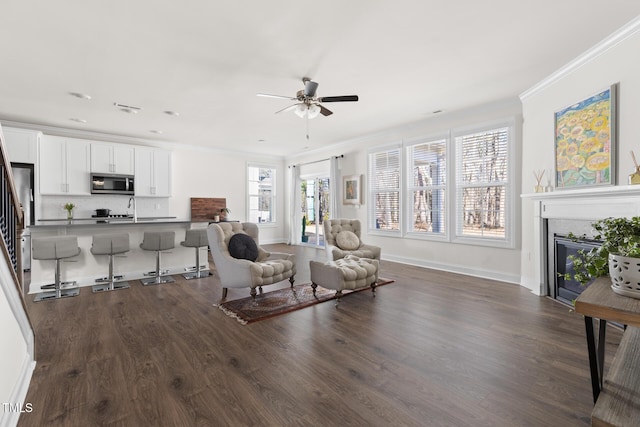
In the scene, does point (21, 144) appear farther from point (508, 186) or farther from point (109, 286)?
point (508, 186)

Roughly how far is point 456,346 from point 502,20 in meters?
2.81

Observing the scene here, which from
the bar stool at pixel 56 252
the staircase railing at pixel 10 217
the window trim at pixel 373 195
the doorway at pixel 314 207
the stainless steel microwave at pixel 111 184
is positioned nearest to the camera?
the staircase railing at pixel 10 217

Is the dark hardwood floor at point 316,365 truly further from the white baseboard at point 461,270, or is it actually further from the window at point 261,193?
the window at point 261,193

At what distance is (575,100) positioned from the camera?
11.0 feet

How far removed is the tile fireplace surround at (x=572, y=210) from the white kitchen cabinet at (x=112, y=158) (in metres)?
7.39

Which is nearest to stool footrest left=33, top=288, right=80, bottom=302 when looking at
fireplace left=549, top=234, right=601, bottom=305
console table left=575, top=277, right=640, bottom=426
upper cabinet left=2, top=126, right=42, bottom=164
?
upper cabinet left=2, top=126, right=42, bottom=164

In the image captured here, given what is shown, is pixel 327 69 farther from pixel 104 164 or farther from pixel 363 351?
pixel 104 164

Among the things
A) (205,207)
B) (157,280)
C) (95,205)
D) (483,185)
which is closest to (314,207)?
(205,207)

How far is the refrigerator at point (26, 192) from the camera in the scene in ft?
17.4

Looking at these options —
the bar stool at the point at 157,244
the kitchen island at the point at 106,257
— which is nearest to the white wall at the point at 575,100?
the kitchen island at the point at 106,257

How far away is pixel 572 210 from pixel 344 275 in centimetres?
269

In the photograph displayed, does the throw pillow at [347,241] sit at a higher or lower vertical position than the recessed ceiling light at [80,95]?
lower

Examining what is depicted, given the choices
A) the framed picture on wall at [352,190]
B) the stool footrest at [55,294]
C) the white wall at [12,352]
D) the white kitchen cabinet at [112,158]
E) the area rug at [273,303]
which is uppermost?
the white kitchen cabinet at [112,158]

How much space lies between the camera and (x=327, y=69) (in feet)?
11.3
